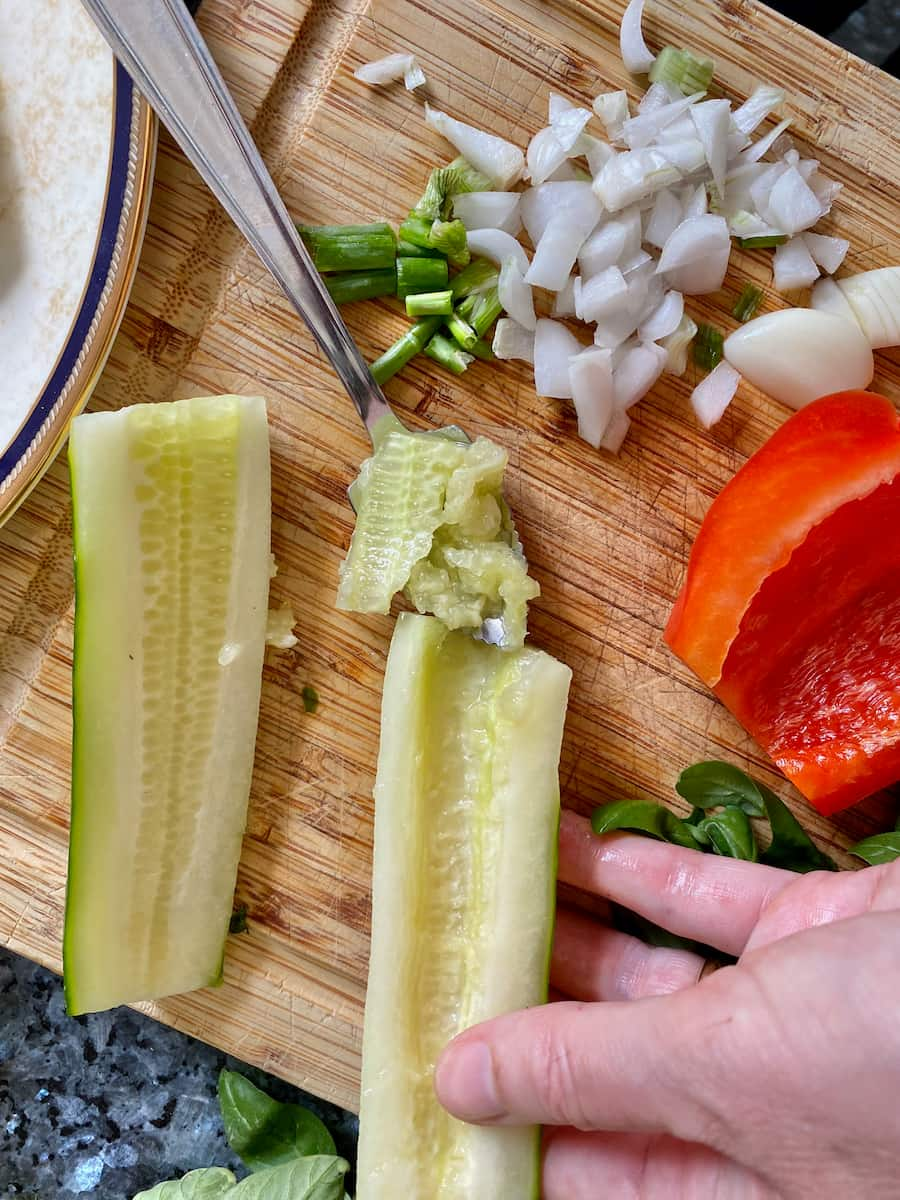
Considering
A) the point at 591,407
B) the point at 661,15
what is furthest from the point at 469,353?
the point at 661,15

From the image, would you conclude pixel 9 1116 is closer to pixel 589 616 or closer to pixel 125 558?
pixel 125 558

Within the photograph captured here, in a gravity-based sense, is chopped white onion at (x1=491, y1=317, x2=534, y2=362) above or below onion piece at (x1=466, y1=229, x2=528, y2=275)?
below

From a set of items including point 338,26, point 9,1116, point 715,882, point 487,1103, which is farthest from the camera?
point 9,1116

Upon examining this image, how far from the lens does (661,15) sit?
2.12m

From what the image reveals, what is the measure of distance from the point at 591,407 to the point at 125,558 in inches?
39.0

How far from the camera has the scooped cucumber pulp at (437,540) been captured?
1991 millimetres

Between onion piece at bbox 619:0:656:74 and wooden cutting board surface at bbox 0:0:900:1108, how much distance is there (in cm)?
4

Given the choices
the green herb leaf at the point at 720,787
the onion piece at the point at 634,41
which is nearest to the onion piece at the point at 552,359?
the onion piece at the point at 634,41

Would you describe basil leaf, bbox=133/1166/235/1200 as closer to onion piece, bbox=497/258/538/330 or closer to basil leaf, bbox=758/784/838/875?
basil leaf, bbox=758/784/838/875

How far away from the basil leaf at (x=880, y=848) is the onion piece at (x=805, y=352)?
924 millimetres

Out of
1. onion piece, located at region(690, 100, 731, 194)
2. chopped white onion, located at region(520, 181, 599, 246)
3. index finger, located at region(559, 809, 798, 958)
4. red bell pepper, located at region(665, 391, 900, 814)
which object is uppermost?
onion piece, located at region(690, 100, 731, 194)

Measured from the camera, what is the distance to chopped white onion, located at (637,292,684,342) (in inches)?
84.4

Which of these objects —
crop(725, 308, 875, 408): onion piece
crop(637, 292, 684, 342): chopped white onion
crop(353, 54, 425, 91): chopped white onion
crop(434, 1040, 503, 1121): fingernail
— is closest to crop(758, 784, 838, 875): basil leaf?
crop(434, 1040, 503, 1121): fingernail

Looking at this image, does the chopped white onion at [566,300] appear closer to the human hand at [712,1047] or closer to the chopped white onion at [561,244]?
the chopped white onion at [561,244]
